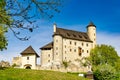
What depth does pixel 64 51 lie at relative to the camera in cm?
9794

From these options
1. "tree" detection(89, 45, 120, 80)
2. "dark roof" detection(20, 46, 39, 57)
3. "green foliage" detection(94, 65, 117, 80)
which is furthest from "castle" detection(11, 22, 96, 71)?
"green foliage" detection(94, 65, 117, 80)

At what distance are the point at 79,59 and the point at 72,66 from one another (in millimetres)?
5713

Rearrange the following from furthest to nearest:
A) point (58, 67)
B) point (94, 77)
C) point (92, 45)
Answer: point (92, 45)
point (58, 67)
point (94, 77)

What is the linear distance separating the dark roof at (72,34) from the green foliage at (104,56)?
7.38 m

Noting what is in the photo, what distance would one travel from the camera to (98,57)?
3844 inches

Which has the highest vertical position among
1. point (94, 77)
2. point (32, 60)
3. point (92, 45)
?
point (92, 45)

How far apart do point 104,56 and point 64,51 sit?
44.4 feet

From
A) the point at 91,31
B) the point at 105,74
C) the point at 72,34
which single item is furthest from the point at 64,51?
the point at 105,74

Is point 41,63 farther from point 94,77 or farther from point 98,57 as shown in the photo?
point 94,77

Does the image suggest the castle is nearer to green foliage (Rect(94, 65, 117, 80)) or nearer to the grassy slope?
green foliage (Rect(94, 65, 117, 80))

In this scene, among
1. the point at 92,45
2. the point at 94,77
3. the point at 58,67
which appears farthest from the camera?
the point at 92,45

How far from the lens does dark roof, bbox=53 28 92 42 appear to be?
98.9m

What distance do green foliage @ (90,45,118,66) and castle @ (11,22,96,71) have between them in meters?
3.63

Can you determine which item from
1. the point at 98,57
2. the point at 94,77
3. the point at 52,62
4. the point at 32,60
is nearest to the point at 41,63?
the point at 52,62
